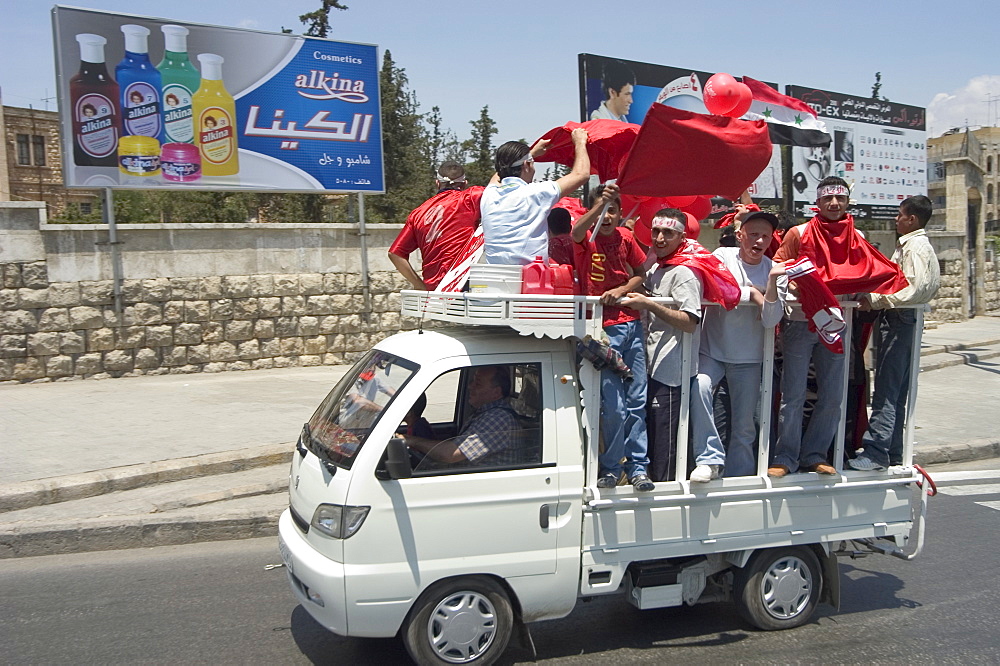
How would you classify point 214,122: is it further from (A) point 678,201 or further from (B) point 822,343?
(B) point 822,343

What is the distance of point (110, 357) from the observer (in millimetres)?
11445

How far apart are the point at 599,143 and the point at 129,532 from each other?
443 cm

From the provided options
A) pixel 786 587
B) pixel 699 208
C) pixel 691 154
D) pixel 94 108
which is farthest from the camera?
pixel 94 108

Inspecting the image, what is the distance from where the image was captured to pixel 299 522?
4.36m

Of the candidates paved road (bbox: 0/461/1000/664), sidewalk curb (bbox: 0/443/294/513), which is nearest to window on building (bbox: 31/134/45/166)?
sidewalk curb (bbox: 0/443/294/513)

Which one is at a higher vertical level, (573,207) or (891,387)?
(573,207)

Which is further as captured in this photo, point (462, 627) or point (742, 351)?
point (742, 351)

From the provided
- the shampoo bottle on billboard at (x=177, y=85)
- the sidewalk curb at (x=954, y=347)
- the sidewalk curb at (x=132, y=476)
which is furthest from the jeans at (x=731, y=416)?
the sidewalk curb at (x=954, y=347)

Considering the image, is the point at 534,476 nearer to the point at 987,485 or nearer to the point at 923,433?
the point at 987,485

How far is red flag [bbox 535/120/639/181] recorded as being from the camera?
5301mm

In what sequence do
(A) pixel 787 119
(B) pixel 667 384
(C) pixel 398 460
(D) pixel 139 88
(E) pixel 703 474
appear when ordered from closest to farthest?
(C) pixel 398 460 < (E) pixel 703 474 < (B) pixel 667 384 < (A) pixel 787 119 < (D) pixel 139 88

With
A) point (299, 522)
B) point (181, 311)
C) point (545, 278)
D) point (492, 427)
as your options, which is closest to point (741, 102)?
point (545, 278)

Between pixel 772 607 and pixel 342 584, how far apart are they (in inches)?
98.5

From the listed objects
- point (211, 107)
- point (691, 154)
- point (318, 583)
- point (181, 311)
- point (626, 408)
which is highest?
point (211, 107)
